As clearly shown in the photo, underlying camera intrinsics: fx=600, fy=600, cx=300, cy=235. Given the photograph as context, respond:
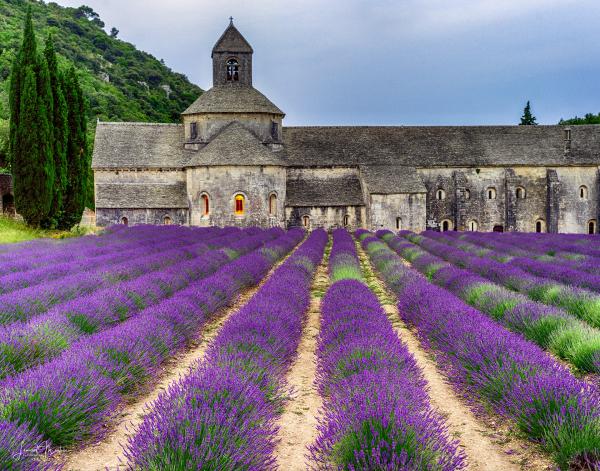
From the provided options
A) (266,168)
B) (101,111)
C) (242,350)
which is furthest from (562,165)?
(101,111)

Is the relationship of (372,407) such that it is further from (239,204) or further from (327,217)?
(327,217)

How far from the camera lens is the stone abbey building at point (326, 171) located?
111 ft

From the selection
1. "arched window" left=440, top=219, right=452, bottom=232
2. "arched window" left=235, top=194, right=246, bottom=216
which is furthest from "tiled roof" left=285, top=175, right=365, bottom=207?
"arched window" left=440, top=219, right=452, bottom=232

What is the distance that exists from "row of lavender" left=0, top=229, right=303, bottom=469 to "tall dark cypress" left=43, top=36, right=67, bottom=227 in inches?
747

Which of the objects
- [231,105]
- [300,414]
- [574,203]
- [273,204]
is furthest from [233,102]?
[300,414]

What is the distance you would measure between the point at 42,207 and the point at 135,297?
17053 millimetres

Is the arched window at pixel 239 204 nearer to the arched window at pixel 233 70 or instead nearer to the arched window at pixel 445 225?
the arched window at pixel 233 70

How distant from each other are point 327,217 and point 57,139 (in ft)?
52.6

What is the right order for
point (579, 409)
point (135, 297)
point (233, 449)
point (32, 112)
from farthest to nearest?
point (32, 112) < point (135, 297) < point (579, 409) < point (233, 449)

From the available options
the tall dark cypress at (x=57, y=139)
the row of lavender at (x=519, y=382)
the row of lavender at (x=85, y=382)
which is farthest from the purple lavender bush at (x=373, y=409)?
the tall dark cypress at (x=57, y=139)

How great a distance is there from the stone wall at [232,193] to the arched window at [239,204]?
143 mm

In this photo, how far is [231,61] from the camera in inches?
1549

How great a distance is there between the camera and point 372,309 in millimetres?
7711

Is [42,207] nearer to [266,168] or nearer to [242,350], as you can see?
[266,168]
